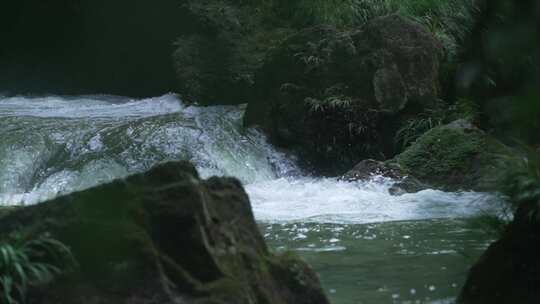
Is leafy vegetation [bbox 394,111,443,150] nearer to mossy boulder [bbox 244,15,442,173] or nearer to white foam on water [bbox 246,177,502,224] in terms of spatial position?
mossy boulder [bbox 244,15,442,173]

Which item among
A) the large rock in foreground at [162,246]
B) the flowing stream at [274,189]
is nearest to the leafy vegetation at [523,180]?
the flowing stream at [274,189]

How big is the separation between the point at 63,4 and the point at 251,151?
11.7m

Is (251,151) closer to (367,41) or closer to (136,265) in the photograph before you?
(367,41)

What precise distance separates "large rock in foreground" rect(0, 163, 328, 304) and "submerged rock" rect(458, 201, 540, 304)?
3.72 ft

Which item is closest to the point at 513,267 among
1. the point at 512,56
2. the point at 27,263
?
the point at 27,263

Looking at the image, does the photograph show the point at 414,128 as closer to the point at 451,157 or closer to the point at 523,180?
the point at 451,157

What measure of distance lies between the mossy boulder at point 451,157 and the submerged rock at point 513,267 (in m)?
6.06

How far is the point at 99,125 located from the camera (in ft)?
50.6

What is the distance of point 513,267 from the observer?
4988 millimetres

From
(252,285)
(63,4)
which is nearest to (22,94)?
(63,4)

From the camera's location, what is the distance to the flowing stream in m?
6.32

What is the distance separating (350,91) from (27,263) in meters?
11.2

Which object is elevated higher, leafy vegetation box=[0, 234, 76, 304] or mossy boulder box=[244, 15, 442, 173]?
mossy boulder box=[244, 15, 442, 173]

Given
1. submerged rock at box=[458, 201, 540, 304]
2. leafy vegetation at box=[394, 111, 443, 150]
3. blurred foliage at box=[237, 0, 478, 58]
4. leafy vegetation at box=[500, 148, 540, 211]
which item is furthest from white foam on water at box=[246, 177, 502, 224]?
blurred foliage at box=[237, 0, 478, 58]
